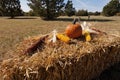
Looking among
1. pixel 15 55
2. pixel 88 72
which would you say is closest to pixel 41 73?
pixel 15 55

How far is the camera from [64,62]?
4.21 meters

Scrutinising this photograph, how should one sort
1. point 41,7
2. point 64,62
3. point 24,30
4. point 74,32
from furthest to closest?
point 41,7 < point 24,30 < point 74,32 < point 64,62

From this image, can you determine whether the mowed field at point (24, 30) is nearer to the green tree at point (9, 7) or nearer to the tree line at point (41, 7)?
the tree line at point (41, 7)

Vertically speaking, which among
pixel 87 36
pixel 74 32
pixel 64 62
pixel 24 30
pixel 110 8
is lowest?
pixel 110 8

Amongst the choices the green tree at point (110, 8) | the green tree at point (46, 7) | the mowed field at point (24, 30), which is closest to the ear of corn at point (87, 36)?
the mowed field at point (24, 30)

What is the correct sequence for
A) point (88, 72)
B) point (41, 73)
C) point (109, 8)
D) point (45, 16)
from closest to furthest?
point (41, 73), point (88, 72), point (45, 16), point (109, 8)

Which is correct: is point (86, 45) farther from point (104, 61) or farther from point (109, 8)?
point (109, 8)

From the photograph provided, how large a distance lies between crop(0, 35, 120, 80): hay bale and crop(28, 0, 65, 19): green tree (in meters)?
26.9

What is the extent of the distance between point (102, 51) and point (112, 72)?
115 cm

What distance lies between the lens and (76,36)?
5.27 metres

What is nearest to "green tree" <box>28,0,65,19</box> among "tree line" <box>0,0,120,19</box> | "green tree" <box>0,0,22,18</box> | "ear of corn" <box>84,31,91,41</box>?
"tree line" <box>0,0,120,19</box>

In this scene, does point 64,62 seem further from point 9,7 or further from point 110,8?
point 110,8

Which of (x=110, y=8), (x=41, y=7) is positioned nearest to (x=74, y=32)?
(x=41, y=7)

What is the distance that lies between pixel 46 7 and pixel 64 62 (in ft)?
94.3
